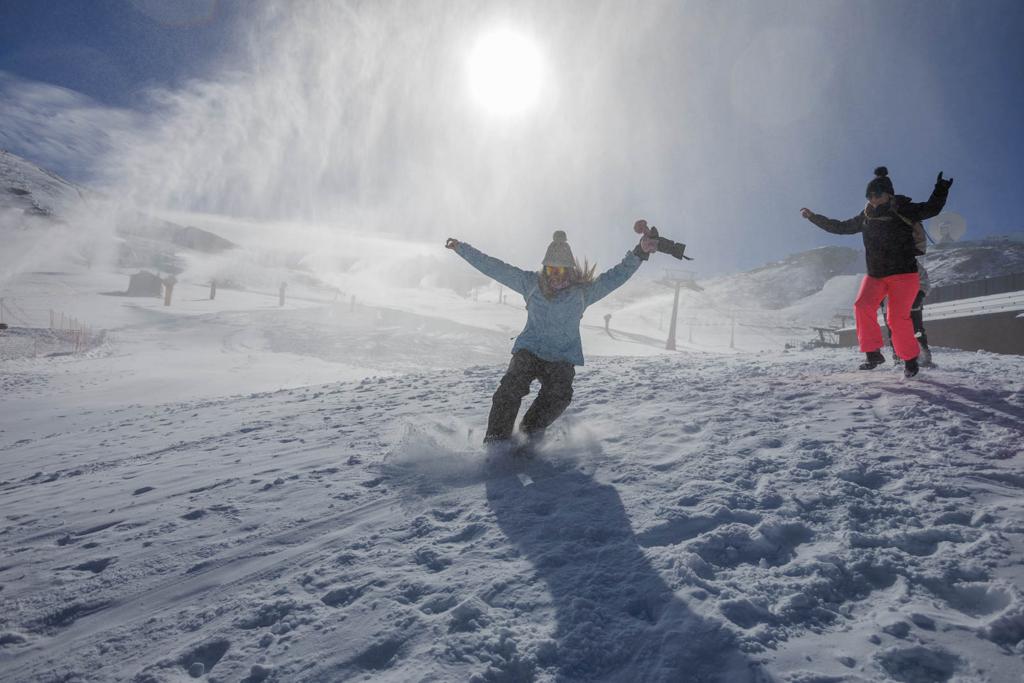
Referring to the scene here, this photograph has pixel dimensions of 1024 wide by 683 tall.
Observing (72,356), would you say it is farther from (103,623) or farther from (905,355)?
(905,355)

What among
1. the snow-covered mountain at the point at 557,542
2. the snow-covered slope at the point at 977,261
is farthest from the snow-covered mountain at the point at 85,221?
the snow-covered slope at the point at 977,261

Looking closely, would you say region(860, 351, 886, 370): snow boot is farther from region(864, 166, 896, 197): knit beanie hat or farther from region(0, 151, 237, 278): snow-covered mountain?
region(0, 151, 237, 278): snow-covered mountain

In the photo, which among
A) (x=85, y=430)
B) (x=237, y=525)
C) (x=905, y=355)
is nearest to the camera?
(x=237, y=525)

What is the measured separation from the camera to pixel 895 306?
4.96 metres

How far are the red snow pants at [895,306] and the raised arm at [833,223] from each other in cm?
57

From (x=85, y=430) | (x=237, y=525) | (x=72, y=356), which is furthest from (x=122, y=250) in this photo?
(x=237, y=525)

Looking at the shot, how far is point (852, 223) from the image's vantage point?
522 centimetres

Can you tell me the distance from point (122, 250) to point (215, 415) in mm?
97246

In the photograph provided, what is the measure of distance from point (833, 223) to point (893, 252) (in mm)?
681

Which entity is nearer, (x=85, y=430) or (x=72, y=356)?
(x=85, y=430)

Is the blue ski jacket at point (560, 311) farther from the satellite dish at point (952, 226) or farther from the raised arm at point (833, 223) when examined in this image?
the satellite dish at point (952, 226)

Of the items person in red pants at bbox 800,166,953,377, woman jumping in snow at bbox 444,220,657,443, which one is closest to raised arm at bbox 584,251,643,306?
woman jumping in snow at bbox 444,220,657,443

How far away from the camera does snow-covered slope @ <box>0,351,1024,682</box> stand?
1755 mm

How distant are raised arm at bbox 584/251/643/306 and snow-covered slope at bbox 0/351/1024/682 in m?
1.31
